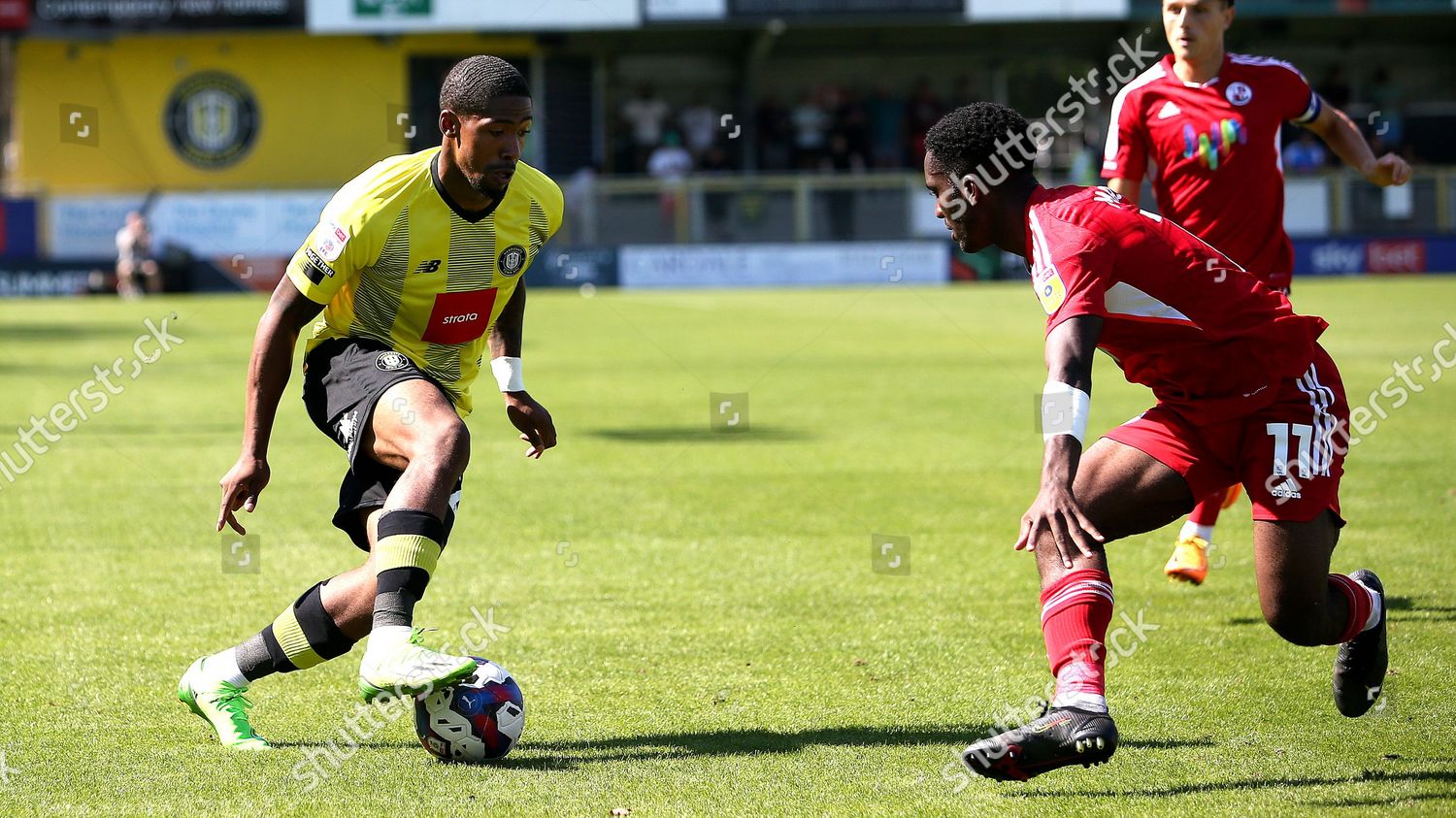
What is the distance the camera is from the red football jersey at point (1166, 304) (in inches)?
158

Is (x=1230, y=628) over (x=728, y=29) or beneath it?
beneath

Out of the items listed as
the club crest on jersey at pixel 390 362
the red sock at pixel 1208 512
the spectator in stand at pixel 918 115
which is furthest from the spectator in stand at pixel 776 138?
the club crest on jersey at pixel 390 362

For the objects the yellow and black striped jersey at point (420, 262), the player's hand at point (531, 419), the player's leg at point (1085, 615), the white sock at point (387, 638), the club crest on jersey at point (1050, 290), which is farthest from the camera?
the player's hand at point (531, 419)

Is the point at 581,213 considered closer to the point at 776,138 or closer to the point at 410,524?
the point at 776,138

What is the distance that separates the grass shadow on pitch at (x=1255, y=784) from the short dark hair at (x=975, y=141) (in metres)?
1.64

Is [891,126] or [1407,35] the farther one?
[1407,35]

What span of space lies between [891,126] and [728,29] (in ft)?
13.7

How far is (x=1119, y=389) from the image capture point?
14.1 metres

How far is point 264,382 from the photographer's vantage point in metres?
4.55

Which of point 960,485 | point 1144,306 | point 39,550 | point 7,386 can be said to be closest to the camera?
point 1144,306

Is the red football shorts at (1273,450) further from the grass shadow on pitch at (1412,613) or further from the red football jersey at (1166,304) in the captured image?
the grass shadow on pitch at (1412,613)

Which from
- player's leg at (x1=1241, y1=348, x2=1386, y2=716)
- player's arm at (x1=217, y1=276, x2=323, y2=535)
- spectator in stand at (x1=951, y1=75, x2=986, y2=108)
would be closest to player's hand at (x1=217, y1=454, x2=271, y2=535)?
player's arm at (x1=217, y1=276, x2=323, y2=535)

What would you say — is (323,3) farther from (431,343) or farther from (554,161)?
(431,343)

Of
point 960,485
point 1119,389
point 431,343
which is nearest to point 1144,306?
point 431,343
